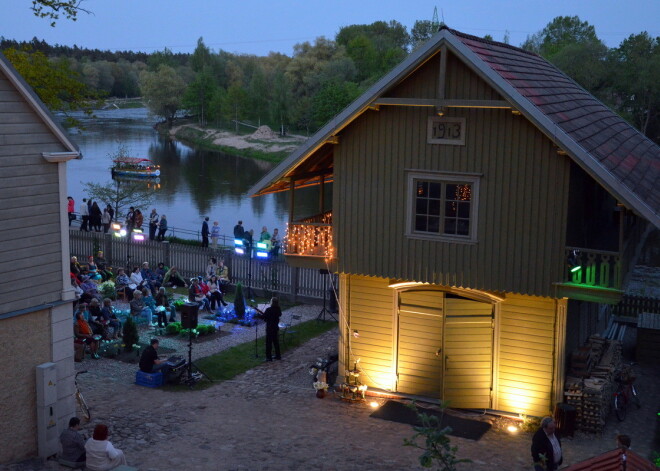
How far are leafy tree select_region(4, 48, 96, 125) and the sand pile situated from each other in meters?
65.7

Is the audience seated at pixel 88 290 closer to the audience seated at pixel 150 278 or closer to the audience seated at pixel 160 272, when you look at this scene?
the audience seated at pixel 150 278

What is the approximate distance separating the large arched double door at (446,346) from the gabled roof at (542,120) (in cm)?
380

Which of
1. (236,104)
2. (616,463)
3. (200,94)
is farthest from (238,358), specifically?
(200,94)

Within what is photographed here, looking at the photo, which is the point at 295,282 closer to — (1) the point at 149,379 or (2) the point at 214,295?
(2) the point at 214,295

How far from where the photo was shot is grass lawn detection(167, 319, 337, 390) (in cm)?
2022

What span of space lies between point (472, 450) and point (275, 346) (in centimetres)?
701

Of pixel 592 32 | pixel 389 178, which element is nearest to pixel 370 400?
pixel 389 178

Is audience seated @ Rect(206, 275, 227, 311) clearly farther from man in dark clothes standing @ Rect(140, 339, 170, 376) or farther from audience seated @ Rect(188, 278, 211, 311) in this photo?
man in dark clothes standing @ Rect(140, 339, 170, 376)

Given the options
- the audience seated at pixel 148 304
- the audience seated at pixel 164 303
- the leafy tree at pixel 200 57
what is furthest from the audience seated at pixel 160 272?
the leafy tree at pixel 200 57

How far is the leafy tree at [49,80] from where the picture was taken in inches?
1185

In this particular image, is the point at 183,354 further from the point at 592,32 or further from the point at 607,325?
the point at 592,32

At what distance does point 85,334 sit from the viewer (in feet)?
68.9

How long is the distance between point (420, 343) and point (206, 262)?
13654mm

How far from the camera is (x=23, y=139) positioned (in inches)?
564
